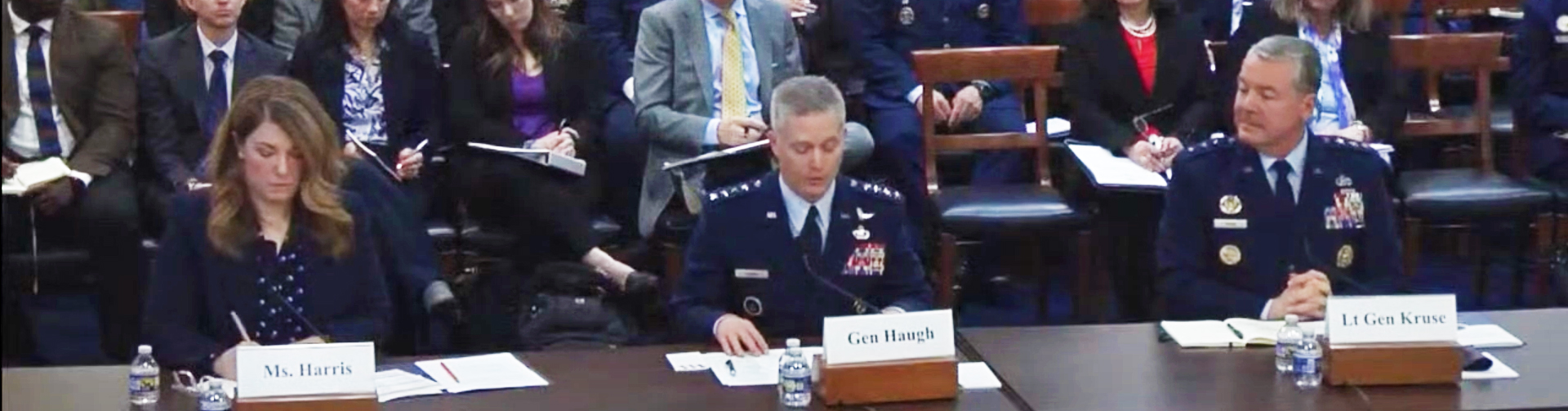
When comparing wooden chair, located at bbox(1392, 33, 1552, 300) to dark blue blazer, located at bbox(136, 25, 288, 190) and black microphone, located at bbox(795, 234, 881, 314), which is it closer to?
black microphone, located at bbox(795, 234, 881, 314)

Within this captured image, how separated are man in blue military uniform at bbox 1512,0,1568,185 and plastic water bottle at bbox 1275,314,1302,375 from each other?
302 centimetres

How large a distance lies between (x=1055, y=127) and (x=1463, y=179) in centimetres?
116

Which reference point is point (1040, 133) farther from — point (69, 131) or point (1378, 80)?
point (69, 131)

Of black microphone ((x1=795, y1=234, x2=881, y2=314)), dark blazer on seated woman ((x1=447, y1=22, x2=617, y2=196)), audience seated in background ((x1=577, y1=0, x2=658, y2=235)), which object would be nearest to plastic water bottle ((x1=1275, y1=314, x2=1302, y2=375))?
black microphone ((x1=795, y1=234, x2=881, y2=314))

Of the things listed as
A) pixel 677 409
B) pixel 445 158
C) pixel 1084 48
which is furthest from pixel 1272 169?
pixel 445 158

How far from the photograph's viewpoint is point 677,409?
125 inches

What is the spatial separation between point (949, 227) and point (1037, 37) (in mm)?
1281

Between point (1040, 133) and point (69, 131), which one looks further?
point (1040, 133)

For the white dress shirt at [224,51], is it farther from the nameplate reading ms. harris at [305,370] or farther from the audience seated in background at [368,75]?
the nameplate reading ms. harris at [305,370]

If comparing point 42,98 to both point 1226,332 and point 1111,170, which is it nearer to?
point 1111,170

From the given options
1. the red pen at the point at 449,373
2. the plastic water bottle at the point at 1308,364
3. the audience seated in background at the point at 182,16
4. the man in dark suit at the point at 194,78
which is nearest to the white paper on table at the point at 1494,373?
the plastic water bottle at the point at 1308,364

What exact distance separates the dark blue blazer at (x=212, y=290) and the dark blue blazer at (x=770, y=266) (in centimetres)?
60

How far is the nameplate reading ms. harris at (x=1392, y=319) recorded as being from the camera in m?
3.26

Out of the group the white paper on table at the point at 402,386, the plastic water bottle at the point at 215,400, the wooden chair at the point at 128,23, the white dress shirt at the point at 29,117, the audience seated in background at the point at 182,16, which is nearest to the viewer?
the plastic water bottle at the point at 215,400
